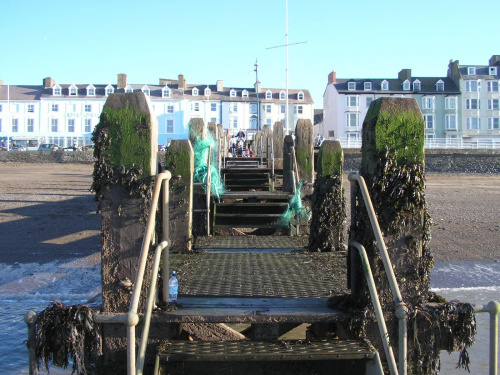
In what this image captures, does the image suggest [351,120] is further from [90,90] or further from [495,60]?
[90,90]

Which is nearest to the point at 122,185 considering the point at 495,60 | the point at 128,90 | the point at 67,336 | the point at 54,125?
the point at 67,336

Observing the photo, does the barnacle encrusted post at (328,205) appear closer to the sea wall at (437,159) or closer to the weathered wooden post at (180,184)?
the weathered wooden post at (180,184)

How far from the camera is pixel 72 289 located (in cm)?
1043

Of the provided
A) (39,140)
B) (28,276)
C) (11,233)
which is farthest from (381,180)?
(39,140)

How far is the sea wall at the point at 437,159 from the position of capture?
41.5 metres

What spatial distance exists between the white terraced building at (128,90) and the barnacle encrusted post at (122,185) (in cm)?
6057

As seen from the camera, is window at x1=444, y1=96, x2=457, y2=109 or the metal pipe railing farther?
window at x1=444, y1=96, x2=457, y2=109

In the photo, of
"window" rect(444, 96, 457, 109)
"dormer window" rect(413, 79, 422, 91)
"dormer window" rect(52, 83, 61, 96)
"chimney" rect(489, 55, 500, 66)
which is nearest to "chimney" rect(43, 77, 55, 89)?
"dormer window" rect(52, 83, 61, 96)

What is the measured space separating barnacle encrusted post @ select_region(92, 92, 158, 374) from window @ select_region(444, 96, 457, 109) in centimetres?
6794

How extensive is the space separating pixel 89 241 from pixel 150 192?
34.5 feet

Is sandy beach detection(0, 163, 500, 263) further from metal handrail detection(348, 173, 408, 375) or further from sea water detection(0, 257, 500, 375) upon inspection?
metal handrail detection(348, 173, 408, 375)

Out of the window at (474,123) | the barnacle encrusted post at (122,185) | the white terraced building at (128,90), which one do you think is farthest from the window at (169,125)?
the barnacle encrusted post at (122,185)

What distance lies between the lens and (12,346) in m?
7.36

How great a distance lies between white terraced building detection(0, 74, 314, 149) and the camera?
67.1m
